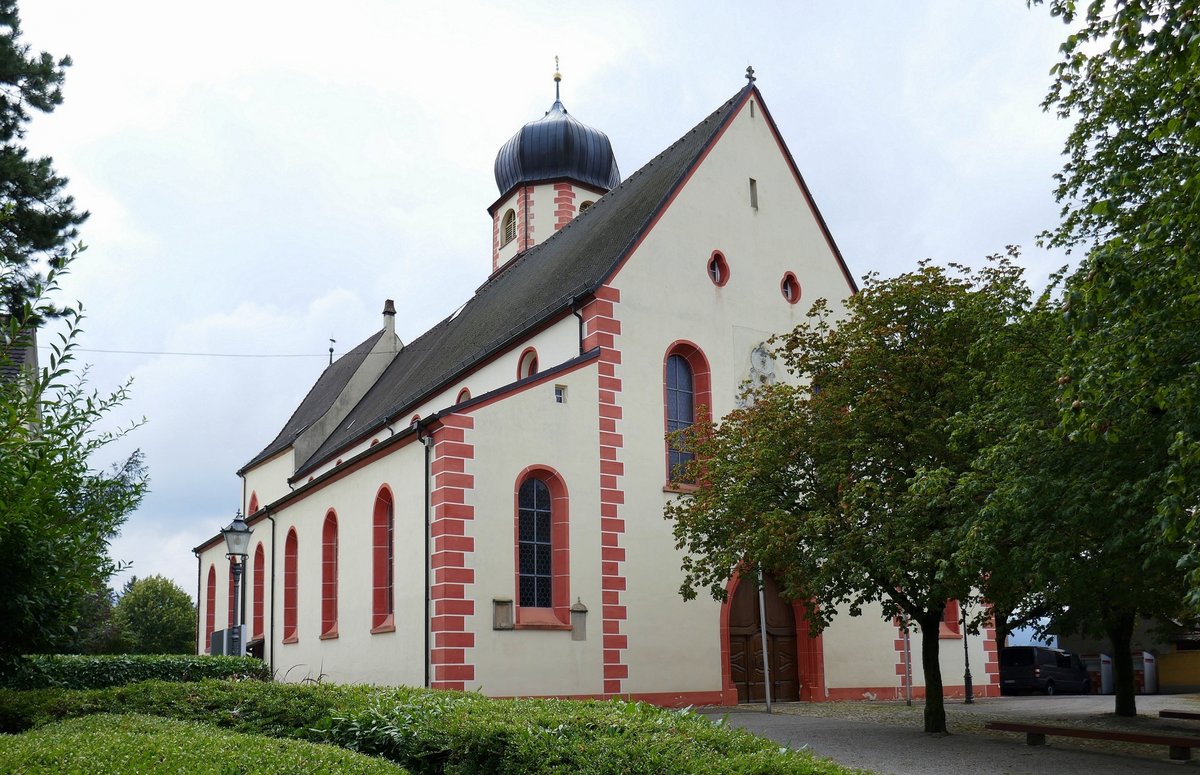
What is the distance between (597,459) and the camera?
21703 mm

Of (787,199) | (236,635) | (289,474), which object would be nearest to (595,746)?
(787,199)

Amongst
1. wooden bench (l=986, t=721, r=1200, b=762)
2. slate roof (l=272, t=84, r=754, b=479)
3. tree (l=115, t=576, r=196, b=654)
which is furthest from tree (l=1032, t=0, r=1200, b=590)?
tree (l=115, t=576, r=196, b=654)

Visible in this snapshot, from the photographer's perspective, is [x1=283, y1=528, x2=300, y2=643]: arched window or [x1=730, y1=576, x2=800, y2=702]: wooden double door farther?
[x1=283, y1=528, x2=300, y2=643]: arched window

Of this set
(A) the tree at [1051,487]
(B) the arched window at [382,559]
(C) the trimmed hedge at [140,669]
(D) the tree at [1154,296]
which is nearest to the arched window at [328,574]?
(C) the trimmed hedge at [140,669]

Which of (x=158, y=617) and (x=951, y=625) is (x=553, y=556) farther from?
(x=158, y=617)

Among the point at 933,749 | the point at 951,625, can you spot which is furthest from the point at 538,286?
the point at 933,749

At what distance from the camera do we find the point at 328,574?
2698 centimetres

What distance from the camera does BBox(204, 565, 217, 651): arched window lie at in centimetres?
4036

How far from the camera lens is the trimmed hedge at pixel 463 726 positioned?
711 cm

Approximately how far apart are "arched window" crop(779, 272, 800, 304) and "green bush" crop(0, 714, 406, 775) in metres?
18.5

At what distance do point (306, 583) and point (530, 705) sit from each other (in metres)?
20.1

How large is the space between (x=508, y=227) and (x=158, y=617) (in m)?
27.9

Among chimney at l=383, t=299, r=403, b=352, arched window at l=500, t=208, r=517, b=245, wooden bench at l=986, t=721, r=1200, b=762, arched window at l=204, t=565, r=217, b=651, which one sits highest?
arched window at l=500, t=208, r=517, b=245

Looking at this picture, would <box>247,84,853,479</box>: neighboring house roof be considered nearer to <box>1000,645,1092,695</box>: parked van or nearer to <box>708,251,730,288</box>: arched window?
<box>708,251,730,288</box>: arched window
